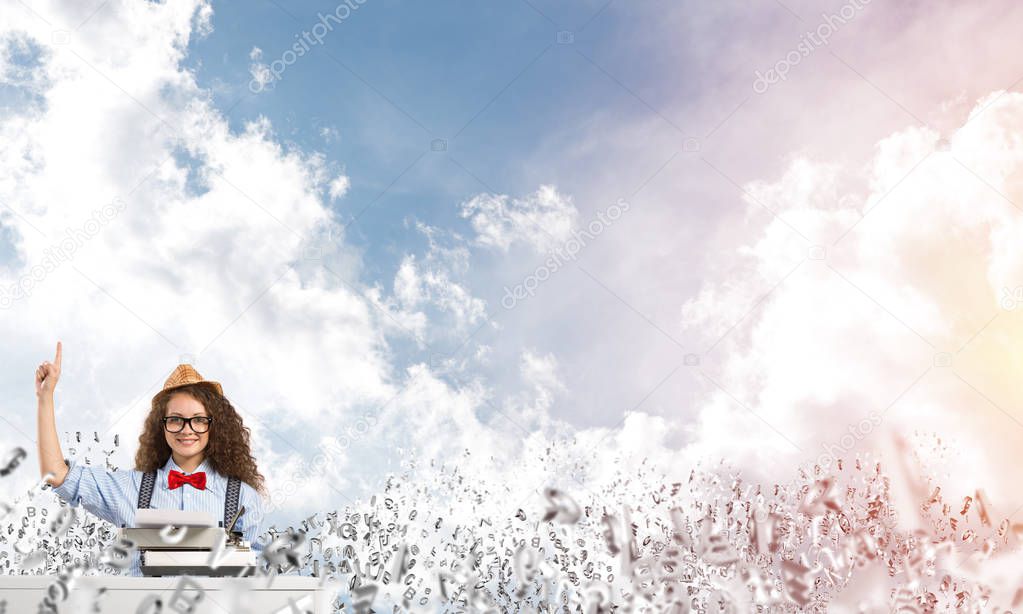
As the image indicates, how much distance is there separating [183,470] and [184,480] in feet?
0.45

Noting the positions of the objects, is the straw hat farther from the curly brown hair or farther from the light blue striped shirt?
the light blue striped shirt

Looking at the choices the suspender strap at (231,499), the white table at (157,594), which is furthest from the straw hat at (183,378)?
the white table at (157,594)

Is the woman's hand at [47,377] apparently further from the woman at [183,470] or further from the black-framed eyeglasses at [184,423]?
the black-framed eyeglasses at [184,423]

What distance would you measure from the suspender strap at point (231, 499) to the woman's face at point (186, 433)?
0.21 metres

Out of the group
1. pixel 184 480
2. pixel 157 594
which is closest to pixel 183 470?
pixel 184 480

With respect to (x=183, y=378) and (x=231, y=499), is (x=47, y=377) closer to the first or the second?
(x=183, y=378)

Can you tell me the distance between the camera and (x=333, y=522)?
5.75 meters

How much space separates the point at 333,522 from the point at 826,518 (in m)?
3.46

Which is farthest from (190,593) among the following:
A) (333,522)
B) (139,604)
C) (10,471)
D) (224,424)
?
(333,522)

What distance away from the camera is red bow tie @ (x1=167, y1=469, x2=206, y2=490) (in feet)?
12.3

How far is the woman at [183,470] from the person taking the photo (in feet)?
11.8


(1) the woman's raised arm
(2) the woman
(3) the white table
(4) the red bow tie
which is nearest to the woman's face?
(2) the woman

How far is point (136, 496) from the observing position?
3736mm

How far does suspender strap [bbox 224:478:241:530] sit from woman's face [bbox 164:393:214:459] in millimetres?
209
